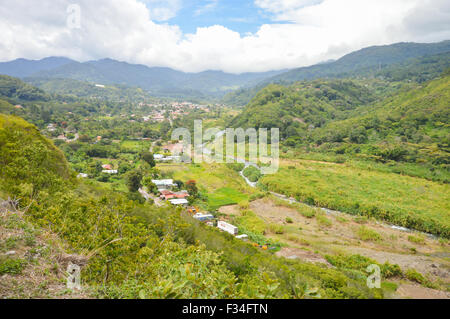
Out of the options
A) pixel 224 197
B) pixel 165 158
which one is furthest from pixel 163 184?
pixel 165 158

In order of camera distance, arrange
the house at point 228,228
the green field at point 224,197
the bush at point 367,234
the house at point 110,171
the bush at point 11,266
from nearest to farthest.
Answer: the bush at point 11,266, the house at point 228,228, the bush at point 367,234, the green field at point 224,197, the house at point 110,171

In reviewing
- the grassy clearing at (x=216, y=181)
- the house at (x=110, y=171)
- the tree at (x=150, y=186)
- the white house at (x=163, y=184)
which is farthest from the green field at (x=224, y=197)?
the house at (x=110, y=171)

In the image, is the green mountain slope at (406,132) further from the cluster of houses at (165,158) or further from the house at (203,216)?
the house at (203,216)

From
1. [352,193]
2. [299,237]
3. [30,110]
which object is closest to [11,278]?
[299,237]

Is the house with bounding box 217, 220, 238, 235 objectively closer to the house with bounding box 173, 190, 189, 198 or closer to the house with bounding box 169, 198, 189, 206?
the house with bounding box 169, 198, 189, 206

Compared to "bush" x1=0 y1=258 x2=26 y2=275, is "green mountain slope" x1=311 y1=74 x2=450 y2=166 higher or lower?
higher

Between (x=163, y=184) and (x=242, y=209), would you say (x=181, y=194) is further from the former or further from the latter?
(x=242, y=209)

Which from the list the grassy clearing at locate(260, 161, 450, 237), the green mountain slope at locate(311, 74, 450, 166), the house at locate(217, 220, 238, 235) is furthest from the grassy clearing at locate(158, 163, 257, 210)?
the green mountain slope at locate(311, 74, 450, 166)

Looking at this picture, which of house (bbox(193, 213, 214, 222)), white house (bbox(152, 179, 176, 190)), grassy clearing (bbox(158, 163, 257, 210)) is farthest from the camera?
white house (bbox(152, 179, 176, 190))

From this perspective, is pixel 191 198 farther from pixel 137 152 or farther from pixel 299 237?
pixel 137 152

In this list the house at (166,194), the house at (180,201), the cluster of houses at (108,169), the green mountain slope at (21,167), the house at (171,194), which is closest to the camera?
the green mountain slope at (21,167)
